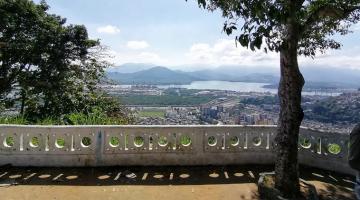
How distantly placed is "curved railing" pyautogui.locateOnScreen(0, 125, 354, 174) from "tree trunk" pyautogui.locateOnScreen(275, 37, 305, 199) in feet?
6.50

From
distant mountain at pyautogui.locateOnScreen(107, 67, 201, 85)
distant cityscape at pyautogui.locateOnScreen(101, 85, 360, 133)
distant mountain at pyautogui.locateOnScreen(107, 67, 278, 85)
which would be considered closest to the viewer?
distant cityscape at pyautogui.locateOnScreen(101, 85, 360, 133)

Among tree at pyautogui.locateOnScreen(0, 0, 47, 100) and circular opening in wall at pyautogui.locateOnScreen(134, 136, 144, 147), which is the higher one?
tree at pyautogui.locateOnScreen(0, 0, 47, 100)

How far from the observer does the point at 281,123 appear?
23.8ft

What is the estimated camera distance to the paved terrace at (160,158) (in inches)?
315

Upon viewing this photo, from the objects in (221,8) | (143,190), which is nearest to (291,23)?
(221,8)

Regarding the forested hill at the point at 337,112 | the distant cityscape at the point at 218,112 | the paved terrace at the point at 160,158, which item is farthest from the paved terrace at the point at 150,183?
the forested hill at the point at 337,112

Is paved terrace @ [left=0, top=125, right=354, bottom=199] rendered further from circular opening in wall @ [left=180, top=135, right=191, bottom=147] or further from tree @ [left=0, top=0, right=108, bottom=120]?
tree @ [left=0, top=0, right=108, bottom=120]

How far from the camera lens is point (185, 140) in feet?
30.8

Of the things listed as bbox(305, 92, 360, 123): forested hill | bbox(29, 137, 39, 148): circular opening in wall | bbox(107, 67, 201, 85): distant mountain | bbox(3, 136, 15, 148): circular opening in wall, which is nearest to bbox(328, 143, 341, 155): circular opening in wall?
bbox(29, 137, 39, 148): circular opening in wall

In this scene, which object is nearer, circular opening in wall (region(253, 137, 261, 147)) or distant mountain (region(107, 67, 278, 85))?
circular opening in wall (region(253, 137, 261, 147))

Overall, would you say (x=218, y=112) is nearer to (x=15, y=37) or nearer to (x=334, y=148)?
(x=15, y=37)

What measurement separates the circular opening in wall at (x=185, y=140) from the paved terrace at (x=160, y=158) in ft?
0.05

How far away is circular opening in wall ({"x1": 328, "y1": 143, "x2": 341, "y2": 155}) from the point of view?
→ 29.3ft

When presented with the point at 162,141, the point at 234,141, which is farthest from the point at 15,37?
the point at 234,141
